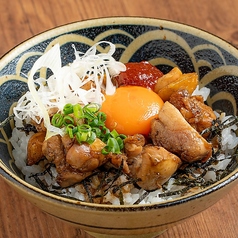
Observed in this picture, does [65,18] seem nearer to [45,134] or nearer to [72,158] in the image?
[45,134]

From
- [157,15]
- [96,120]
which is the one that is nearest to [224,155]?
[96,120]

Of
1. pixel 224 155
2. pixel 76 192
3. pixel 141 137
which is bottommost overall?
pixel 224 155

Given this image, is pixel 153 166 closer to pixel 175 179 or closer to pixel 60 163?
pixel 175 179

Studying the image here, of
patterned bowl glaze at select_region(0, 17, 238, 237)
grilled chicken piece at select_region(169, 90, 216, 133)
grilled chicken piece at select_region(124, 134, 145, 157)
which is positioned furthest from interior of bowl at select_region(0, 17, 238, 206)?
grilled chicken piece at select_region(124, 134, 145, 157)

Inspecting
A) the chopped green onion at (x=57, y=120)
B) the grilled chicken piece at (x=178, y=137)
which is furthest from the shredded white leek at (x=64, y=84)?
the grilled chicken piece at (x=178, y=137)

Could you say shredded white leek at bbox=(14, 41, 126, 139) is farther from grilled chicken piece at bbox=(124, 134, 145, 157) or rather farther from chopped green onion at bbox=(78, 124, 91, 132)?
grilled chicken piece at bbox=(124, 134, 145, 157)
